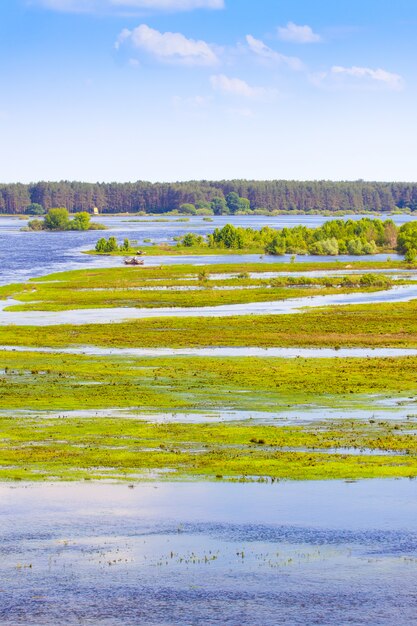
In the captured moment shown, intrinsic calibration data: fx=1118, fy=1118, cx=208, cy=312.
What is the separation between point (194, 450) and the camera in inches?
1398

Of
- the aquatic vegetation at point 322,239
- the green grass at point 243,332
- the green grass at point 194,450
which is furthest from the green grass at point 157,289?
the green grass at point 194,450

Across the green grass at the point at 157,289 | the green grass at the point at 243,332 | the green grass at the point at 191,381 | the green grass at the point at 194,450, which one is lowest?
the green grass at the point at 157,289

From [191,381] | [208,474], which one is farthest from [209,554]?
[191,381]

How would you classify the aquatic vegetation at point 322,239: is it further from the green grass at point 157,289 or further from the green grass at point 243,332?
the green grass at point 243,332

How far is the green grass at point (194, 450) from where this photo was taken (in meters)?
32.9

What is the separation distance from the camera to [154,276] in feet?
403

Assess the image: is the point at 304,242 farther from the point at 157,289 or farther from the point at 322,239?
the point at 157,289

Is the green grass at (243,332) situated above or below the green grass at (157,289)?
above

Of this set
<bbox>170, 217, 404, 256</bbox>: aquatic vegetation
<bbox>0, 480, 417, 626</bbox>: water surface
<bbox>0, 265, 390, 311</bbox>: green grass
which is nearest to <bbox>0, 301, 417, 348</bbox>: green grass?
<bbox>0, 265, 390, 311</bbox>: green grass

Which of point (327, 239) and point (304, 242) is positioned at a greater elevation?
point (327, 239)

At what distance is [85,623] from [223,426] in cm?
1743

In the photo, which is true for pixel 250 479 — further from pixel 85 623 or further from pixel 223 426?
pixel 85 623

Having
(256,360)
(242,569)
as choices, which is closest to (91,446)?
(242,569)

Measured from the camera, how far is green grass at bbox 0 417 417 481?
32.9 metres
